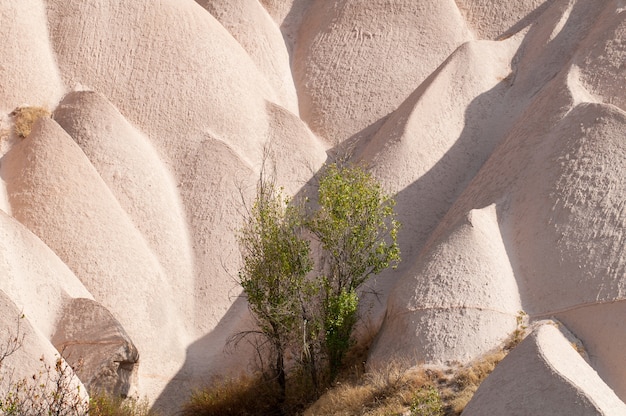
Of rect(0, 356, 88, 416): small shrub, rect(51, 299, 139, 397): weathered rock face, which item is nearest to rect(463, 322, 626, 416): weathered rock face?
rect(0, 356, 88, 416): small shrub

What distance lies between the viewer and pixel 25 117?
22.0m

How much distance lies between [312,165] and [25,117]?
19.6 feet

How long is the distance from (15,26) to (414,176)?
352 inches

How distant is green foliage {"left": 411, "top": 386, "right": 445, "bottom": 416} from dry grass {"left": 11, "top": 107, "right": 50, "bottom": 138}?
1015 cm

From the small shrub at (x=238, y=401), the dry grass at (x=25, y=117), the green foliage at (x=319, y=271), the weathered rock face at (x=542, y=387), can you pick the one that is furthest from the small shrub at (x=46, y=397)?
the dry grass at (x=25, y=117)

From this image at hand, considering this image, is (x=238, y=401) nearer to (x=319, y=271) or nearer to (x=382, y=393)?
(x=319, y=271)

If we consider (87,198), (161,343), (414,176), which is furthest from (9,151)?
(414,176)

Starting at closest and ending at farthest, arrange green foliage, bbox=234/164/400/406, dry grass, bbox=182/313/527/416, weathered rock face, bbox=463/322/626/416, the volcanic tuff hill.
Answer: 1. weathered rock face, bbox=463/322/626/416
2. dry grass, bbox=182/313/527/416
3. the volcanic tuff hill
4. green foliage, bbox=234/164/400/406

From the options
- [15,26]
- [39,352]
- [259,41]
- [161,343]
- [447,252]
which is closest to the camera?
[39,352]

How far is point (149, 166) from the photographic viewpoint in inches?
862

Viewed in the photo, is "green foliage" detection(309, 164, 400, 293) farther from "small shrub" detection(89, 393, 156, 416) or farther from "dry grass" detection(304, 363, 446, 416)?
"small shrub" detection(89, 393, 156, 416)

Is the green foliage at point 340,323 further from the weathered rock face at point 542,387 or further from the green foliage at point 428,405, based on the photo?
the weathered rock face at point 542,387

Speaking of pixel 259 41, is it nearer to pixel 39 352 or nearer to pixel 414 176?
pixel 414 176

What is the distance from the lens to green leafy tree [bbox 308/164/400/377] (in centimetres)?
1850
